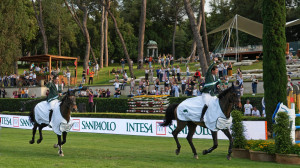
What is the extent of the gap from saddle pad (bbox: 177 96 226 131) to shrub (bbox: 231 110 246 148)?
1148 mm

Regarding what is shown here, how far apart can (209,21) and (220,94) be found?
218 ft

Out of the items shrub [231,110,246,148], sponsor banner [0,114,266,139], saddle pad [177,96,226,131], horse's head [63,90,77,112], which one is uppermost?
horse's head [63,90,77,112]

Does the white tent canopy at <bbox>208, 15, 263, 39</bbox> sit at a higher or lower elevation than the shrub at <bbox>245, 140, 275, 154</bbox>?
higher

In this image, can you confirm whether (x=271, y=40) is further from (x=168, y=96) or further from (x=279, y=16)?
(x=168, y=96)

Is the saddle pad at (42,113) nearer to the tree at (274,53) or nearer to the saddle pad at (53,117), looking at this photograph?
the saddle pad at (53,117)

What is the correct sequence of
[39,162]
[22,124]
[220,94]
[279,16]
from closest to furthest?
[39,162] → [220,94] → [279,16] → [22,124]

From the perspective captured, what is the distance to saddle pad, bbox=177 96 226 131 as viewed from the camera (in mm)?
11875

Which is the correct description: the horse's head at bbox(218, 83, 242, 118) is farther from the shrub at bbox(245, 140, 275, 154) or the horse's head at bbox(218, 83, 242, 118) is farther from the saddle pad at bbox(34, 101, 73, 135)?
the saddle pad at bbox(34, 101, 73, 135)

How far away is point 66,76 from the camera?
4672cm

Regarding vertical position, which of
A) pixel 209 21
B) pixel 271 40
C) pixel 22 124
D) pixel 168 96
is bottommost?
pixel 22 124

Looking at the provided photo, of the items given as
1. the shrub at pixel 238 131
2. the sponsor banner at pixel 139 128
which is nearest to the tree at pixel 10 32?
the sponsor banner at pixel 139 128

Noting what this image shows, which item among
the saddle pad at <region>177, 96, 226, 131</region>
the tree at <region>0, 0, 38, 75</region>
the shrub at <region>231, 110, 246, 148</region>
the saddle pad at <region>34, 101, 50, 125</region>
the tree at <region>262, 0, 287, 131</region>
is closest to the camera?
the saddle pad at <region>177, 96, 226, 131</region>

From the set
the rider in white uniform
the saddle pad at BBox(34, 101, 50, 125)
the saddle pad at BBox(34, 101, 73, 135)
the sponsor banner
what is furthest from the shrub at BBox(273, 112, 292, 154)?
the saddle pad at BBox(34, 101, 50, 125)

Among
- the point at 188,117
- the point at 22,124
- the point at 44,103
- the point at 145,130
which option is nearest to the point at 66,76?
the point at 22,124
